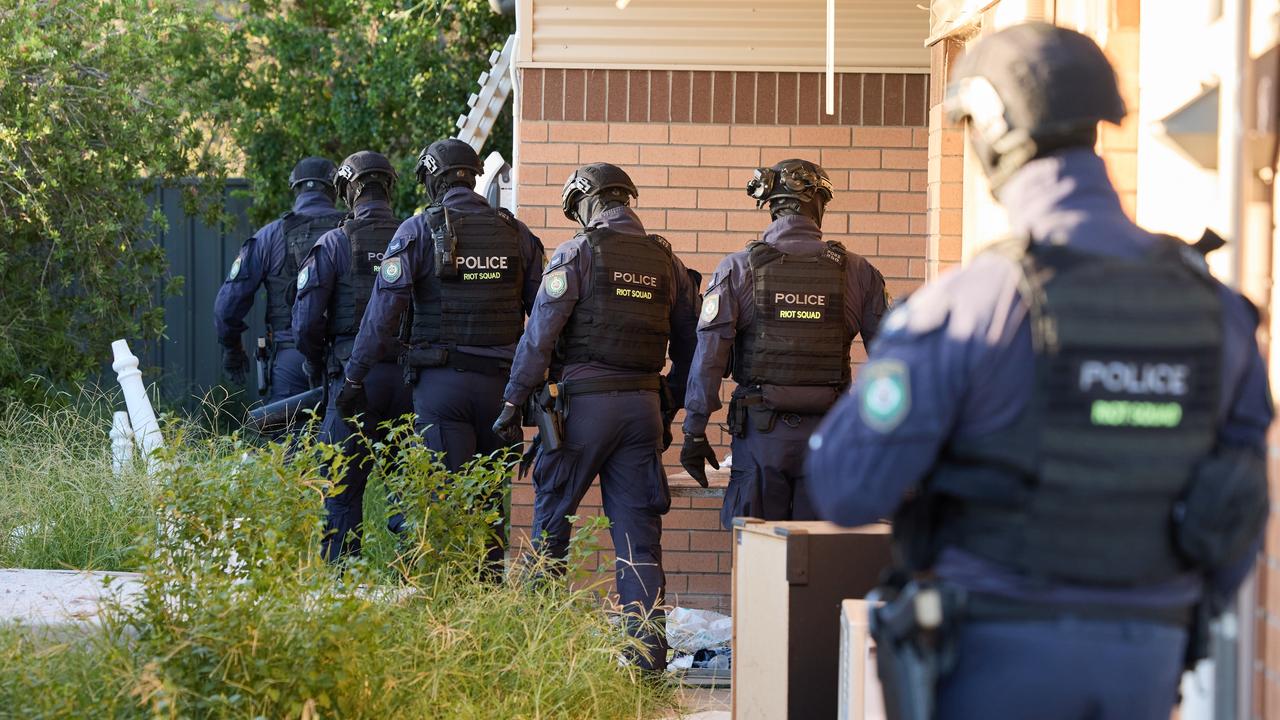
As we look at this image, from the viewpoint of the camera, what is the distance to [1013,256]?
7.11 ft

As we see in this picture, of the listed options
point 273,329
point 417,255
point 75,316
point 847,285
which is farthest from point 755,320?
point 75,316

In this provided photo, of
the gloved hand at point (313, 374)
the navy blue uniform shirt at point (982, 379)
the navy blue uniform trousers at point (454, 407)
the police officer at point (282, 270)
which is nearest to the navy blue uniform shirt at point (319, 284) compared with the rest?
the gloved hand at point (313, 374)

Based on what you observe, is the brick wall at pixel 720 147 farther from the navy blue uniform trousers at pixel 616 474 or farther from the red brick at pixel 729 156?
the navy blue uniform trousers at pixel 616 474

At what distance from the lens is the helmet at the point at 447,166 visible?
6496 millimetres

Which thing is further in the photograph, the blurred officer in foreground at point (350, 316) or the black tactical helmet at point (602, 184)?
the blurred officer in foreground at point (350, 316)

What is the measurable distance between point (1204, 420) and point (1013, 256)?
0.35 metres

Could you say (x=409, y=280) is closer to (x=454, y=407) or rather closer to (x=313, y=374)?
(x=454, y=407)

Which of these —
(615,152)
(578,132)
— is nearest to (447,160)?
(578,132)

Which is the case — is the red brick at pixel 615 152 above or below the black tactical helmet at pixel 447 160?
above

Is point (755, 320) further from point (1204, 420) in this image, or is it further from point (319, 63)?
point (319, 63)

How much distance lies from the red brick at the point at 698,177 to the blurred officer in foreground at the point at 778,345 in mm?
1230

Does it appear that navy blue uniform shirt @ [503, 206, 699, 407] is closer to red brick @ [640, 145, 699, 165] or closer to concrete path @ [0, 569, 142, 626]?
red brick @ [640, 145, 699, 165]

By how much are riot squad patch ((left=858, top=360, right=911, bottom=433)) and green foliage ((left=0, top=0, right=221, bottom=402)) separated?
290 inches

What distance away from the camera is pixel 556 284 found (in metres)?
5.76
